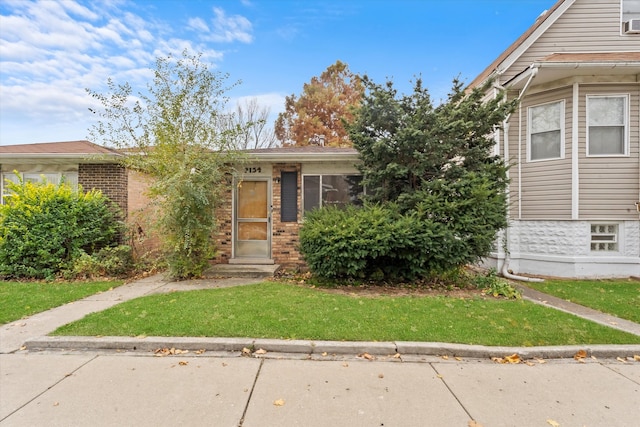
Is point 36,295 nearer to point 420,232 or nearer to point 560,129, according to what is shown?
point 420,232

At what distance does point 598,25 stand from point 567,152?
359 centimetres

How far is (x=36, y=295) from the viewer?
5527 mm

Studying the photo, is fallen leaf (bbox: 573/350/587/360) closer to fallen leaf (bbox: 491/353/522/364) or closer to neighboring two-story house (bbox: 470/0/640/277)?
fallen leaf (bbox: 491/353/522/364)

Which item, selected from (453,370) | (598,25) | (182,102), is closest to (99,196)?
(182,102)

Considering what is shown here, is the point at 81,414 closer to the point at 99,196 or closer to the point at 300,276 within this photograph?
the point at 300,276

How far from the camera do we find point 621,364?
3281 millimetres

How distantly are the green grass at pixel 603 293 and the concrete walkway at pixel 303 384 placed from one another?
1.92 meters

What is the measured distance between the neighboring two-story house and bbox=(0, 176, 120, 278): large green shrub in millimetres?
9490

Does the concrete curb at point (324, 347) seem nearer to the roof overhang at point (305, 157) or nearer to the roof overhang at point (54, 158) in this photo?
the roof overhang at point (305, 157)

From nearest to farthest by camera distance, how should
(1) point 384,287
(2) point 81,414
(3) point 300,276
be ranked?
1. (2) point 81,414
2. (1) point 384,287
3. (3) point 300,276

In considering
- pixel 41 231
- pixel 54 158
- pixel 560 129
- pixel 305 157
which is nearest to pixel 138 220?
pixel 41 231

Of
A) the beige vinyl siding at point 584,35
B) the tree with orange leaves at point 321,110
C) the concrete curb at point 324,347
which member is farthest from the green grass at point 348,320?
the tree with orange leaves at point 321,110

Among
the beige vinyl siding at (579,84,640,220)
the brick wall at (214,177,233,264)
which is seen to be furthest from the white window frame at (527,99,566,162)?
the brick wall at (214,177,233,264)

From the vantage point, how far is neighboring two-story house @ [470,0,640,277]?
7.26m
